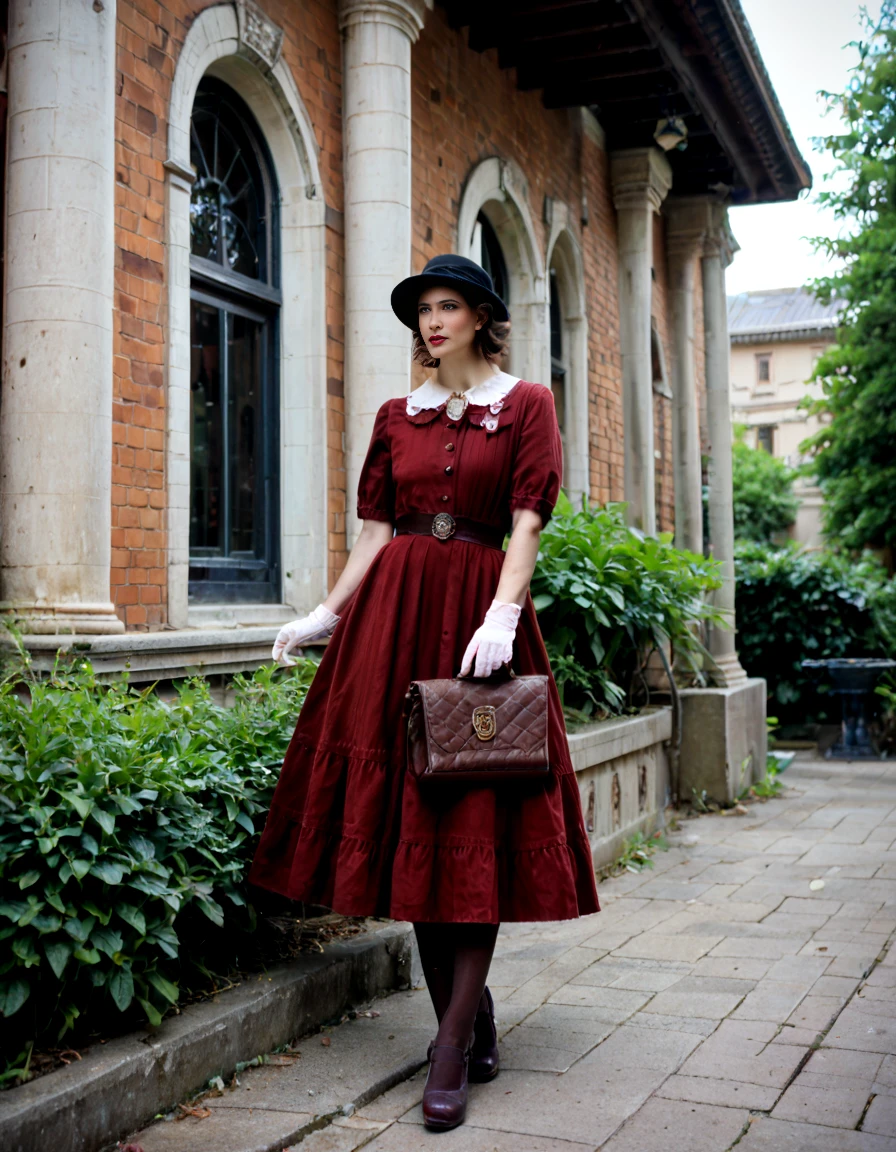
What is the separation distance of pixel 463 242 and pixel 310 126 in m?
1.63

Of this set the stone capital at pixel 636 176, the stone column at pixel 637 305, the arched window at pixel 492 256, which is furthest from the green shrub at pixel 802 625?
the arched window at pixel 492 256

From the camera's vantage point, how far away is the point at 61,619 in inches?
157

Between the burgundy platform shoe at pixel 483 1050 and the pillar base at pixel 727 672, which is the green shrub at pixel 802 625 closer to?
the pillar base at pixel 727 672

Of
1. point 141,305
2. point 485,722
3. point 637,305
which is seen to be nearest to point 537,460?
point 485,722

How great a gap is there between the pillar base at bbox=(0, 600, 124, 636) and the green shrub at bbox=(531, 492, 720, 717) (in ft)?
7.95

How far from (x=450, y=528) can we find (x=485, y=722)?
52 centimetres

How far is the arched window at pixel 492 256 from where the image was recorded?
8.19m

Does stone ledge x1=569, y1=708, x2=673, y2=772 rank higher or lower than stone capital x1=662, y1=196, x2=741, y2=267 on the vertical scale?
lower

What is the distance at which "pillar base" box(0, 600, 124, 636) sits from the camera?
155 inches

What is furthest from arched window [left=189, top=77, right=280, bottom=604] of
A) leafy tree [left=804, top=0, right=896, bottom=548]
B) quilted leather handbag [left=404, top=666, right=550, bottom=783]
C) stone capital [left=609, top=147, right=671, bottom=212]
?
leafy tree [left=804, top=0, right=896, bottom=548]

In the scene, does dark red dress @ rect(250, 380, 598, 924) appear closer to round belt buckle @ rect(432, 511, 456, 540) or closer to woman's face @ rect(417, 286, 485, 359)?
round belt buckle @ rect(432, 511, 456, 540)

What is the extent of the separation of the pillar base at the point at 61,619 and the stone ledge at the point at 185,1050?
135 cm

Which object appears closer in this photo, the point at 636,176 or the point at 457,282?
the point at 457,282

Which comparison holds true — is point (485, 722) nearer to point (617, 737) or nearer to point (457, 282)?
point (457, 282)
